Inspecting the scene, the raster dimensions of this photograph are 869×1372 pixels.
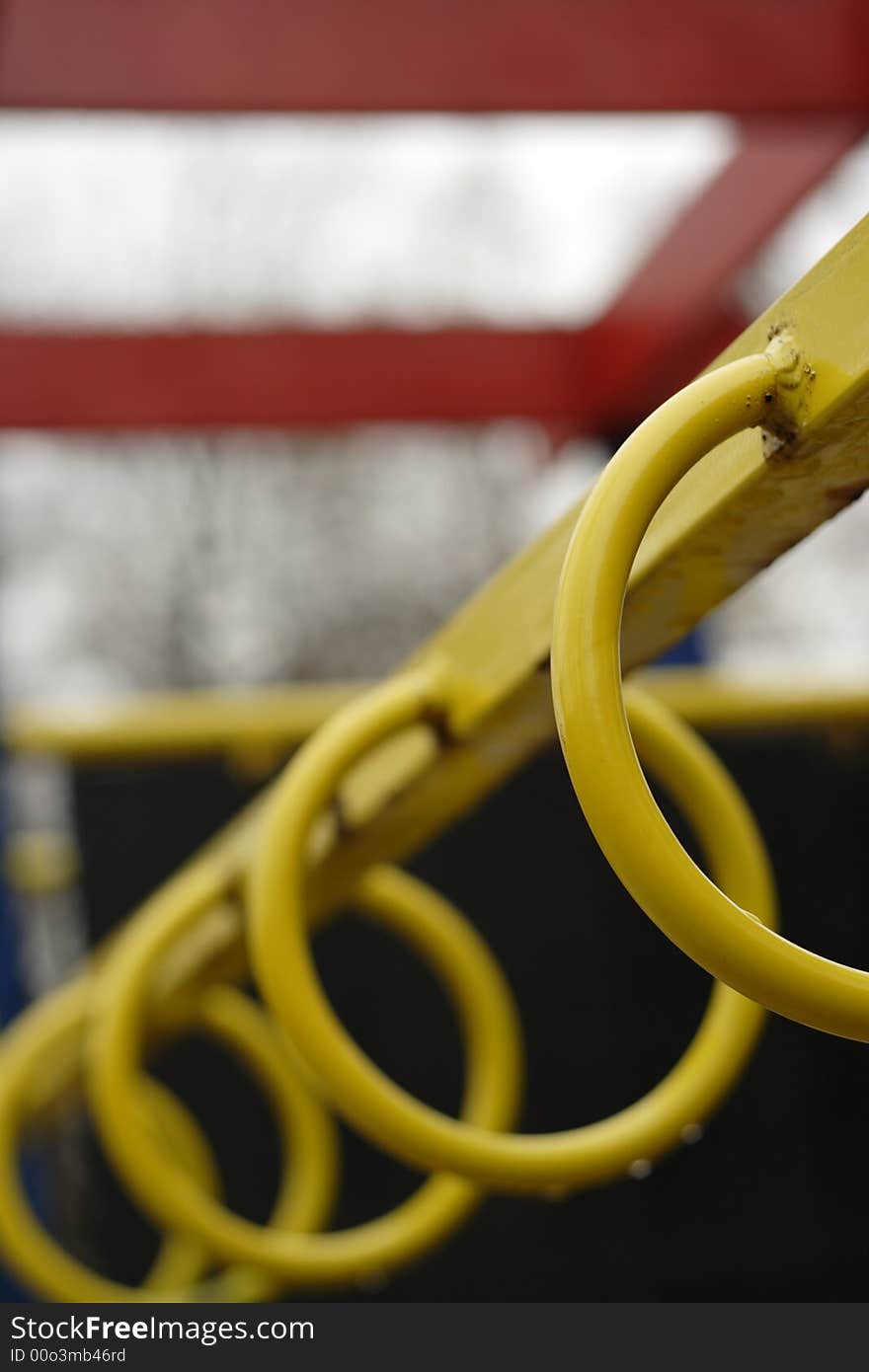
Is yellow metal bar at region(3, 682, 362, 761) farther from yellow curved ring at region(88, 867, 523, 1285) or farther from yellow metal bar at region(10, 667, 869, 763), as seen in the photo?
yellow curved ring at region(88, 867, 523, 1285)

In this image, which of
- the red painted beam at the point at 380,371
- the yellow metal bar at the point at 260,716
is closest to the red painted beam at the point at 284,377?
the red painted beam at the point at 380,371

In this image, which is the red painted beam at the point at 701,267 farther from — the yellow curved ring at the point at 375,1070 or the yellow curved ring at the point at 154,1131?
the yellow curved ring at the point at 154,1131

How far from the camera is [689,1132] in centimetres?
119

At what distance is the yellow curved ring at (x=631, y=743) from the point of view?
704mm

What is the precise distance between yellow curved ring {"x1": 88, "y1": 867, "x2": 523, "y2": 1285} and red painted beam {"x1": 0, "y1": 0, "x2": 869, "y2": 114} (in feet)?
2.95

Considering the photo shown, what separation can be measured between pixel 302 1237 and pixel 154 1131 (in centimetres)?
16

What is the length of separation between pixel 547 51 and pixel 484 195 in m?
7.08

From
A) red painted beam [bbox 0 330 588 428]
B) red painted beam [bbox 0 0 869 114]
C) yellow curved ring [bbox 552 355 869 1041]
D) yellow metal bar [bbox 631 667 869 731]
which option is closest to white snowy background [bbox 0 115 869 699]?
red painted beam [bbox 0 330 588 428]

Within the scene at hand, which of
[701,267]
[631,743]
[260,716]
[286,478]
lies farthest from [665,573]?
[286,478]

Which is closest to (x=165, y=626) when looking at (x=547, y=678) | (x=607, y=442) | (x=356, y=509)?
(x=356, y=509)

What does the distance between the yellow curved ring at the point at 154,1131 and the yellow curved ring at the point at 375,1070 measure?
0.34m

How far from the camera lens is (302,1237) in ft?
4.83

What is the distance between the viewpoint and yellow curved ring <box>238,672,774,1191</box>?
3.52 ft
